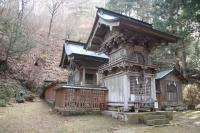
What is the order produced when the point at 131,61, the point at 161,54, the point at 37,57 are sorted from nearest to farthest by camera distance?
the point at 131,61
the point at 161,54
the point at 37,57

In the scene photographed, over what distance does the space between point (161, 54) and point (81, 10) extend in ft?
90.3

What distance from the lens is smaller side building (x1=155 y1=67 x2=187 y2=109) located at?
17.5 metres

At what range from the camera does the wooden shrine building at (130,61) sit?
9930mm

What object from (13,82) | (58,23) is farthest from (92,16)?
(13,82)

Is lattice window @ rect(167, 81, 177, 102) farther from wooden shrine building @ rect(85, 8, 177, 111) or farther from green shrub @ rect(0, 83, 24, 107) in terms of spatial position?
green shrub @ rect(0, 83, 24, 107)

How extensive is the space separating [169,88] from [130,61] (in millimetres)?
10185

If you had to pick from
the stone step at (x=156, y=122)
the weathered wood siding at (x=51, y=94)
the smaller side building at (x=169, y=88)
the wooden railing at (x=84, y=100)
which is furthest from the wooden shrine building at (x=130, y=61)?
the smaller side building at (x=169, y=88)

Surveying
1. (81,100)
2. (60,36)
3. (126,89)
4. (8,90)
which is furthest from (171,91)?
(60,36)

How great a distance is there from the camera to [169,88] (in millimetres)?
18266

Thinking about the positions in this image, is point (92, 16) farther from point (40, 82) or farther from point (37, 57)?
point (40, 82)

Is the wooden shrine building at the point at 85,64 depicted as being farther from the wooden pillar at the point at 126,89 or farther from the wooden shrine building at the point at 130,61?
the wooden pillar at the point at 126,89

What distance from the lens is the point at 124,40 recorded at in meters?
10.5

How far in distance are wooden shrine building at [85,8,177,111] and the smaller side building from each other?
716 cm

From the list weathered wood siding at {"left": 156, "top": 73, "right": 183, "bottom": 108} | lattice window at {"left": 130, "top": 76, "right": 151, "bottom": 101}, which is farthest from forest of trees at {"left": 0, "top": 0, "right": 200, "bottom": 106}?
lattice window at {"left": 130, "top": 76, "right": 151, "bottom": 101}
